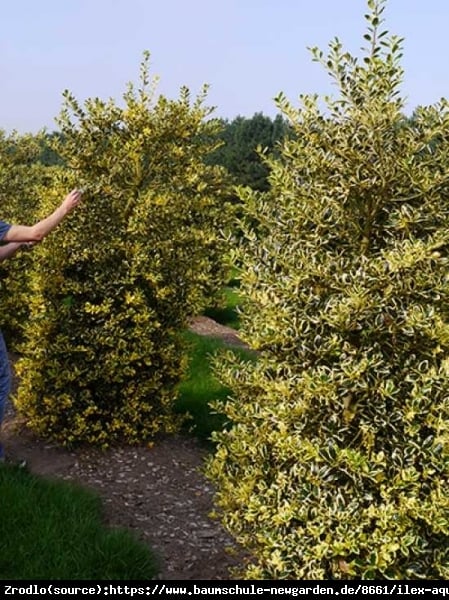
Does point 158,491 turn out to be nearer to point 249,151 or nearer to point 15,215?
point 15,215

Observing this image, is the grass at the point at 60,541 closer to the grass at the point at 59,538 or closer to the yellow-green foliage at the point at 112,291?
the grass at the point at 59,538

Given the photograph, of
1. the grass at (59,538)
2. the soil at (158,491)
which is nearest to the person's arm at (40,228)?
the grass at (59,538)

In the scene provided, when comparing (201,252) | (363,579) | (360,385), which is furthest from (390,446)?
(201,252)

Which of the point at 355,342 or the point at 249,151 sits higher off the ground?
the point at 249,151

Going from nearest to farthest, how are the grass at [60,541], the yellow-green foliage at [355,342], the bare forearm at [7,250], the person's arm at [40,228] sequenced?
the yellow-green foliage at [355,342]
the grass at [60,541]
the person's arm at [40,228]
the bare forearm at [7,250]

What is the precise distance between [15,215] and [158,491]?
24.3 feet

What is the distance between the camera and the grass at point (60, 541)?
5043 mm

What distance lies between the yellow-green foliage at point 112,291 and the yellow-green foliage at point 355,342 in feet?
10.6

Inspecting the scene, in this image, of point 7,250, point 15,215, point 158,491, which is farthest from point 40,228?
point 15,215

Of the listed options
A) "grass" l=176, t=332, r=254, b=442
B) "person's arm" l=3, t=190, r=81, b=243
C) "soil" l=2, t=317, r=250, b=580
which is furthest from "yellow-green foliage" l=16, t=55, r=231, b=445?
"person's arm" l=3, t=190, r=81, b=243

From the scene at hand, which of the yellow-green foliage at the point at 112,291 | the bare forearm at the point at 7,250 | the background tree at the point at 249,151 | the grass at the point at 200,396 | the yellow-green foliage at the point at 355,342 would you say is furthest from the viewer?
the background tree at the point at 249,151

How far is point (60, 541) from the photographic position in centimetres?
537

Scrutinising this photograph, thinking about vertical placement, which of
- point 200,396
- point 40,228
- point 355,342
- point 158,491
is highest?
point 40,228

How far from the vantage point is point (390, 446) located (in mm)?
4406
